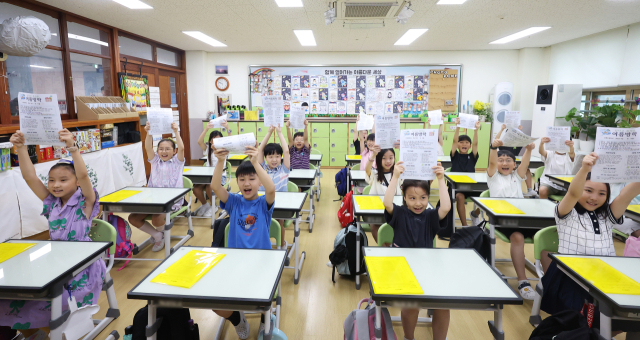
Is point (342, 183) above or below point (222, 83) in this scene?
below

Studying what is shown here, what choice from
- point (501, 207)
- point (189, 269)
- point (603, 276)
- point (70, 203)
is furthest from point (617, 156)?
point (70, 203)

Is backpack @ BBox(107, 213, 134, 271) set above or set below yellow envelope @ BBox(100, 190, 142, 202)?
below

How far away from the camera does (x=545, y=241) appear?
7.16 feet

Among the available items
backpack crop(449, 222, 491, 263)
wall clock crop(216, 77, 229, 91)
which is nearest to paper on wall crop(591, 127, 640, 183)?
backpack crop(449, 222, 491, 263)

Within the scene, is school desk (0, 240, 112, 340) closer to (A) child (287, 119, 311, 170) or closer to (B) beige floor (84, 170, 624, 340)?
(B) beige floor (84, 170, 624, 340)

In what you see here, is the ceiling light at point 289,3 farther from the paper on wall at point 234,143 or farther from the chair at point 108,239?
the chair at point 108,239

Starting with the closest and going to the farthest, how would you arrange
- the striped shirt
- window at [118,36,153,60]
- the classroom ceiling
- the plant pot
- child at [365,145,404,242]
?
child at [365,145,404,242] < the classroom ceiling < the striped shirt < the plant pot < window at [118,36,153,60]

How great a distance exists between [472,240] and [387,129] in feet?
3.65

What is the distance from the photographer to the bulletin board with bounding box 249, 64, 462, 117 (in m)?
7.91

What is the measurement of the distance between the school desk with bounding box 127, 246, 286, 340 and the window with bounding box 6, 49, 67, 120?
384cm

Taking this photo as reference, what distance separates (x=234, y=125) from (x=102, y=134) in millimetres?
3315

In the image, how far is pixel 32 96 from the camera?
207 cm

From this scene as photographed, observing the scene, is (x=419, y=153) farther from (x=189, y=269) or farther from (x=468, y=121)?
(x=468, y=121)

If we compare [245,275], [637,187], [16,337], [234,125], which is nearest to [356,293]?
[245,275]
